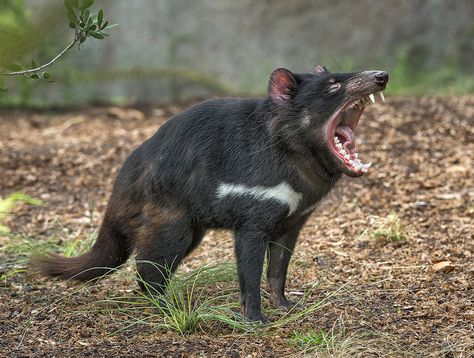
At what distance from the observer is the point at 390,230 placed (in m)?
4.38

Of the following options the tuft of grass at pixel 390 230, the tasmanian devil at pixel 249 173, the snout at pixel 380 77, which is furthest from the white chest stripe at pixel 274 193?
the tuft of grass at pixel 390 230

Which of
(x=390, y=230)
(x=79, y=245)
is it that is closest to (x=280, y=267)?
(x=390, y=230)

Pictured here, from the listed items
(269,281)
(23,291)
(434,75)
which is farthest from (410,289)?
(434,75)

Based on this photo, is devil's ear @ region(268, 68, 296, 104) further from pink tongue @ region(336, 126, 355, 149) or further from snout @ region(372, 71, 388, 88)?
snout @ region(372, 71, 388, 88)

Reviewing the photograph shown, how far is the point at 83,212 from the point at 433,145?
8.45ft

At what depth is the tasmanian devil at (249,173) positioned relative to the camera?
10.9 feet

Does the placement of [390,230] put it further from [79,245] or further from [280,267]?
[79,245]

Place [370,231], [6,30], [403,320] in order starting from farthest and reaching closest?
[370,231]
[403,320]
[6,30]

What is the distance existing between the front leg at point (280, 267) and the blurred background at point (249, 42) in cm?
454

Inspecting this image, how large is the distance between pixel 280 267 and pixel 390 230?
997 millimetres

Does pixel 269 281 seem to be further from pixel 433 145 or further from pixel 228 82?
pixel 228 82

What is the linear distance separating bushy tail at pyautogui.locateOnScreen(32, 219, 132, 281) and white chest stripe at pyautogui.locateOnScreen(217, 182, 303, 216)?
0.67 meters

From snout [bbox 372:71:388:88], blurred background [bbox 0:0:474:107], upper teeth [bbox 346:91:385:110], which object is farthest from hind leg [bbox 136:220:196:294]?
blurred background [bbox 0:0:474:107]

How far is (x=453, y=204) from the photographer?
4832 mm
